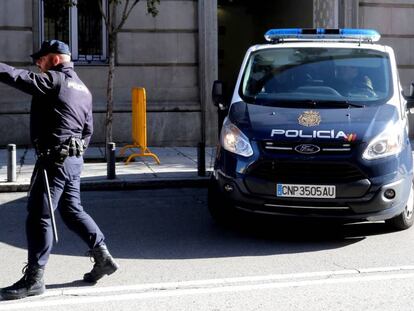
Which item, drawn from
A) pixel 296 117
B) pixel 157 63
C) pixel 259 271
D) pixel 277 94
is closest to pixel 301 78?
pixel 277 94

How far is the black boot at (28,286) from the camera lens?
17.3 feet

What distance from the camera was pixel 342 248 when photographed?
273 inches

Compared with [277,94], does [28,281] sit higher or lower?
lower

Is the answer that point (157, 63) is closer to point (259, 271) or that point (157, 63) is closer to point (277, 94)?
point (277, 94)

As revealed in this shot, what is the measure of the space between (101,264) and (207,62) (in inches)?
393

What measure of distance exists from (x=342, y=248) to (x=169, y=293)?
2.12 m

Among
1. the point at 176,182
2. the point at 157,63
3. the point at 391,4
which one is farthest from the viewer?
the point at 391,4

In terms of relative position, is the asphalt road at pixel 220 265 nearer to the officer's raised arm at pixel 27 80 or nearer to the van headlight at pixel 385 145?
the van headlight at pixel 385 145

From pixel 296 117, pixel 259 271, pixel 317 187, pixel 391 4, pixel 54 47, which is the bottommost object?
pixel 259 271

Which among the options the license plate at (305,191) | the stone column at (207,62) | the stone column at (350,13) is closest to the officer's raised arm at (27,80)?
the license plate at (305,191)

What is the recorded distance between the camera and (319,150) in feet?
22.8

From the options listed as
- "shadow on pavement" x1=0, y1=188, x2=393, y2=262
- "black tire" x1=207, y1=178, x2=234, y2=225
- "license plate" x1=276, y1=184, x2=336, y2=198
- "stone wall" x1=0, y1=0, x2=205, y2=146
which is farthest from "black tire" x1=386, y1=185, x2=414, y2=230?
"stone wall" x1=0, y1=0, x2=205, y2=146

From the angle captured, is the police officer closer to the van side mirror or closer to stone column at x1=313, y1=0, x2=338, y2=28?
the van side mirror

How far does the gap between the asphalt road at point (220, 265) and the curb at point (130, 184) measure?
4.40ft
